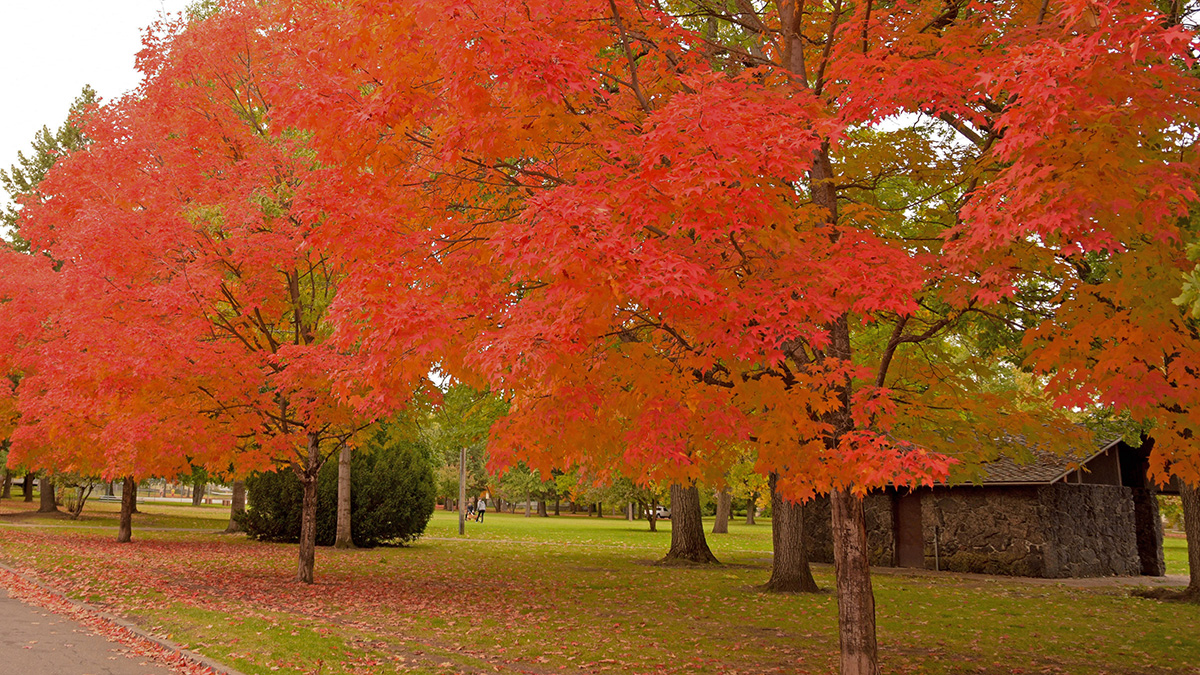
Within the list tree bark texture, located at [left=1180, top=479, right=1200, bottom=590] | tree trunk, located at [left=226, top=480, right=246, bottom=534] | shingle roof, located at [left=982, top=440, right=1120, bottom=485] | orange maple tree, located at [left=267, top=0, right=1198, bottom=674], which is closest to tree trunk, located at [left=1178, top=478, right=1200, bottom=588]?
tree bark texture, located at [left=1180, top=479, right=1200, bottom=590]

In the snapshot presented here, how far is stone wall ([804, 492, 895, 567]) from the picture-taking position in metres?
24.4

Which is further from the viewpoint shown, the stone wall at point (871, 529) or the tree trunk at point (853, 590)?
the stone wall at point (871, 529)

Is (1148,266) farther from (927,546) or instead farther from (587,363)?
(927,546)

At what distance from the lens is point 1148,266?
623 cm

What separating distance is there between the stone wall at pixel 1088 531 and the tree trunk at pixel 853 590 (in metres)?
17.4

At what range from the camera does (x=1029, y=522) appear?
71.8ft

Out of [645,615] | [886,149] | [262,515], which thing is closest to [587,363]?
[886,149]

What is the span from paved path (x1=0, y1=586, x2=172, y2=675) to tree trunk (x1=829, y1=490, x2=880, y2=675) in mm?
6753

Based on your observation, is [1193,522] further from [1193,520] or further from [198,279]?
[198,279]

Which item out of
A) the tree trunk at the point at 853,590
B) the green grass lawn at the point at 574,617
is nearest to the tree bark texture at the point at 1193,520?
the green grass lawn at the point at 574,617

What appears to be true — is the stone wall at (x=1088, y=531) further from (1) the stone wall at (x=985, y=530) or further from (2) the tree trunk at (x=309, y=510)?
(2) the tree trunk at (x=309, y=510)

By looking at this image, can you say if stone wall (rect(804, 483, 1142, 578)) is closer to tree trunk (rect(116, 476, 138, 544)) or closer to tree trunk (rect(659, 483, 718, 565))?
tree trunk (rect(659, 483, 718, 565))

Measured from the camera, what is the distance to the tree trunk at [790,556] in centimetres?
1623

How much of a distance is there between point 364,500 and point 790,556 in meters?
15.4
